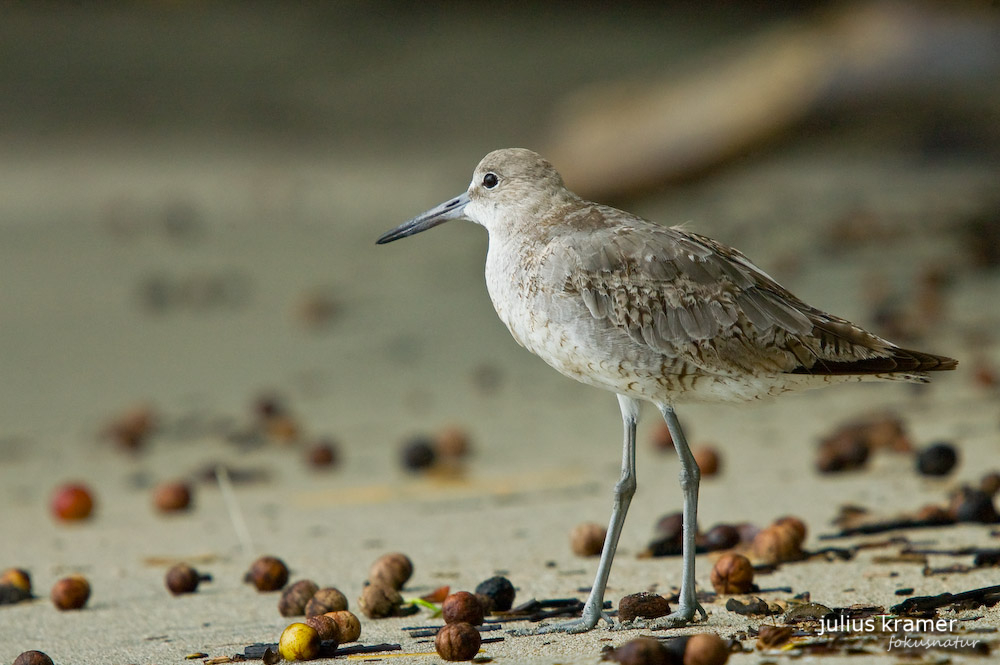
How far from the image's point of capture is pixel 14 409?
8.09 m

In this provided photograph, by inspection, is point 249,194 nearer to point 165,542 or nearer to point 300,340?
point 300,340

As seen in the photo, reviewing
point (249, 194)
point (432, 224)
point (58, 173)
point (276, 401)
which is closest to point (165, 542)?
point (432, 224)

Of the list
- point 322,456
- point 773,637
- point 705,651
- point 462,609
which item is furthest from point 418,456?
point 705,651

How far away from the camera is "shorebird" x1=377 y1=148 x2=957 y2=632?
3.81 meters

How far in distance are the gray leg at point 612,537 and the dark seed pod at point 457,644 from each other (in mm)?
368

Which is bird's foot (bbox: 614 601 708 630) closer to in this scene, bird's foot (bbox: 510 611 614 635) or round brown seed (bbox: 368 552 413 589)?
bird's foot (bbox: 510 611 614 635)

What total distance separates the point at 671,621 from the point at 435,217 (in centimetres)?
187

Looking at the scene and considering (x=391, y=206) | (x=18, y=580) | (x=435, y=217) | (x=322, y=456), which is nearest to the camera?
(x=18, y=580)

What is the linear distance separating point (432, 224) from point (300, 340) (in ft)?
15.6

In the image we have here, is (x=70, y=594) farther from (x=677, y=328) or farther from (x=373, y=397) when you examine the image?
(x=373, y=397)

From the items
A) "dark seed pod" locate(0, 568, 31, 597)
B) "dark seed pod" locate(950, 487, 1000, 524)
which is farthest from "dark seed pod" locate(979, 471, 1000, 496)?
"dark seed pod" locate(0, 568, 31, 597)

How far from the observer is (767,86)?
1003 cm

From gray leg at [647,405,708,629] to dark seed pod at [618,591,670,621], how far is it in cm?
4

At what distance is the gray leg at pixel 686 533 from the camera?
12.1ft
